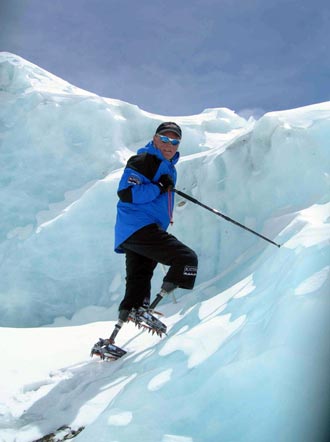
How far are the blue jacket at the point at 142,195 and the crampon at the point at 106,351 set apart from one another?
0.78 m

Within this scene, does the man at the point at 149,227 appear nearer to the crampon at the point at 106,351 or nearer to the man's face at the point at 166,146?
the man's face at the point at 166,146

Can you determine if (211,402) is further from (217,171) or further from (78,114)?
(78,114)

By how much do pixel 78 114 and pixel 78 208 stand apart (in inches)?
135

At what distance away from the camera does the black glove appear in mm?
3215

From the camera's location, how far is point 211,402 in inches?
74.5

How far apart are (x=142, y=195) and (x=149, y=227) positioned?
0.27m

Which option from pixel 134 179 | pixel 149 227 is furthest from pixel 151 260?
pixel 134 179

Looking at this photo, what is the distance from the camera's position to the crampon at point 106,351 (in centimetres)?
315

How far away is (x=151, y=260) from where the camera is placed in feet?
11.2

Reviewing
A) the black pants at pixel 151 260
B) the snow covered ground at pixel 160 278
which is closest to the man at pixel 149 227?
the black pants at pixel 151 260

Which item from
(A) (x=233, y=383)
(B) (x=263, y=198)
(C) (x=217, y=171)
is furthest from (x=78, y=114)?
(A) (x=233, y=383)

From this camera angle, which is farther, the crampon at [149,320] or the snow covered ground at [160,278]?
the crampon at [149,320]

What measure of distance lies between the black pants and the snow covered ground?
365 mm

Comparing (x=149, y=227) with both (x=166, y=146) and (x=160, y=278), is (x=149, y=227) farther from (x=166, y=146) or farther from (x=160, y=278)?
(x=160, y=278)
